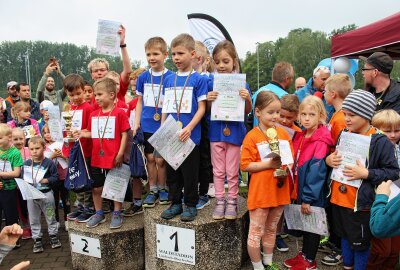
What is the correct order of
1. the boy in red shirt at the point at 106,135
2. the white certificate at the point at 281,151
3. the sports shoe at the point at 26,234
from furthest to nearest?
the sports shoe at the point at 26,234, the boy in red shirt at the point at 106,135, the white certificate at the point at 281,151

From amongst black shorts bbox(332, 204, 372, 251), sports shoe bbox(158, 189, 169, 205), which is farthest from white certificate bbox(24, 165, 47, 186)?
black shorts bbox(332, 204, 372, 251)

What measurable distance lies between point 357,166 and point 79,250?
116 inches

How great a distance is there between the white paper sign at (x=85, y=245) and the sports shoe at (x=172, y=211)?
0.83 m

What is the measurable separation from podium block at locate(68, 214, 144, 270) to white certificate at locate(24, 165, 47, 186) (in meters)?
0.86

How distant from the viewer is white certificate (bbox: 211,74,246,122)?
321 cm

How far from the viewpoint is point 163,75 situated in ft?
12.3

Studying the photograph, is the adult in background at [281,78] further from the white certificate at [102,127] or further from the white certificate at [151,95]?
the white certificate at [102,127]

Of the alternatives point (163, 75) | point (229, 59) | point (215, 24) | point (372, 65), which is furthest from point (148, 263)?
point (215, 24)

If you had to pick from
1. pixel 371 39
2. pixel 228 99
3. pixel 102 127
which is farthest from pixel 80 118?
pixel 371 39

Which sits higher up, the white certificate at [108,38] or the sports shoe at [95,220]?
the white certificate at [108,38]

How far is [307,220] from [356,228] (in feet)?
1.34

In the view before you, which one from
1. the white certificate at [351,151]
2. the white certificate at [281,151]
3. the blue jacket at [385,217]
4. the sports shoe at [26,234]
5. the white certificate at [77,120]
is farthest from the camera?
the sports shoe at [26,234]

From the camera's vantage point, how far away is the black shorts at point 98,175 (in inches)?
152

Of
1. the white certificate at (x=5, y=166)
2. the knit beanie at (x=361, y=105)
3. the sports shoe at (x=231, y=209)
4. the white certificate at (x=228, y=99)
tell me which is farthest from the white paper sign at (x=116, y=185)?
the knit beanie at (x=361, y=105)
